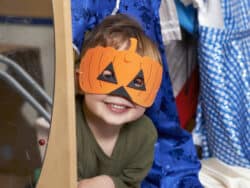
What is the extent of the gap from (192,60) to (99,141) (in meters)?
0.70

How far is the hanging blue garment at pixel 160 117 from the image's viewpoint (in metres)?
1.26

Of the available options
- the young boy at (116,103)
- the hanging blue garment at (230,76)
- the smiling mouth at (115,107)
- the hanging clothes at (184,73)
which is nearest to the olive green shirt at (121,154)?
the young boy at (116,103)

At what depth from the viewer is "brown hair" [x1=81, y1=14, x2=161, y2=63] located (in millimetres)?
1061

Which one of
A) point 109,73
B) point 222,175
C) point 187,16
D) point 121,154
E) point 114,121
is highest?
point 187,16

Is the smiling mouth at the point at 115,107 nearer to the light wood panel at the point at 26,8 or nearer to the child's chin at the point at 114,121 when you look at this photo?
the child's chin at the point at 114,121

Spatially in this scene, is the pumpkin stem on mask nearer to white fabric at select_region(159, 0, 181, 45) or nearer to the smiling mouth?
the smiling mouth

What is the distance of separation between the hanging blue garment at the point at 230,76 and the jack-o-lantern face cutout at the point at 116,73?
1.64 ft

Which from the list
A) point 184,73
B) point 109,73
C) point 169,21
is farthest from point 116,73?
point 184,73

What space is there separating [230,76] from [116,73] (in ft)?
1.99

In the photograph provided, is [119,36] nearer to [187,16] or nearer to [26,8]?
[26,8]

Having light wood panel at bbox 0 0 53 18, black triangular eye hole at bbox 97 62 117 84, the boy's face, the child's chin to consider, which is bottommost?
the child's chin

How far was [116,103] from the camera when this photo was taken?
3.43 ft

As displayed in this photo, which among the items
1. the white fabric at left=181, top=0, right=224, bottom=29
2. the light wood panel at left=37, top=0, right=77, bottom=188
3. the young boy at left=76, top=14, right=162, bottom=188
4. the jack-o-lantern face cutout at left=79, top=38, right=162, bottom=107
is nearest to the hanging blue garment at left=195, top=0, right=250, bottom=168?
the white fabric at left=181, top=0, right=224, bottom=29

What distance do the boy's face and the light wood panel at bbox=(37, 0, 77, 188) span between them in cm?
23
